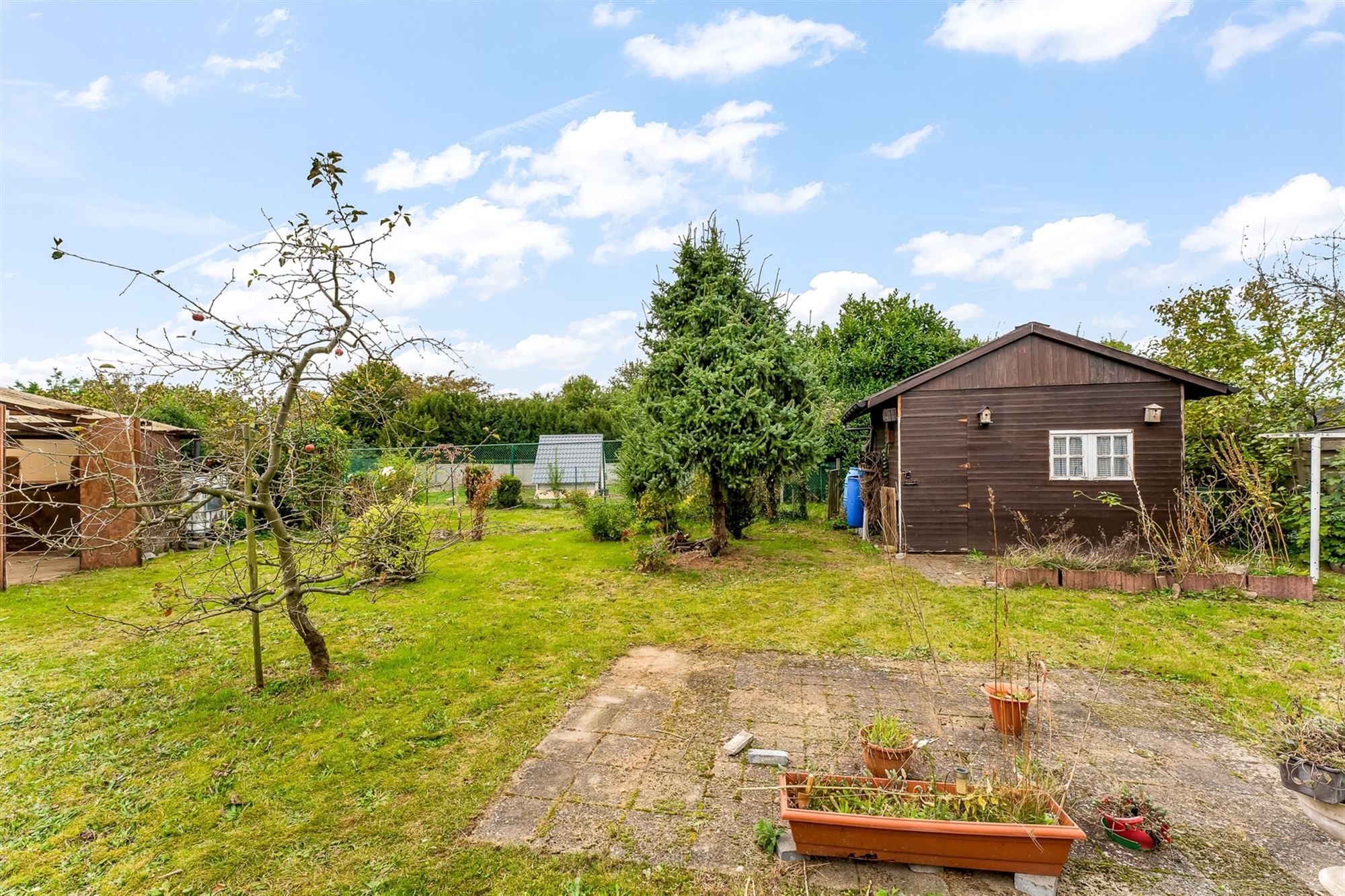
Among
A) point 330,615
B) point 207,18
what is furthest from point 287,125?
point 330,615

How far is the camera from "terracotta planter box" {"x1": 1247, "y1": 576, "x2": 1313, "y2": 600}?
6199 mm

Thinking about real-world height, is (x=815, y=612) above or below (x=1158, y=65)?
below

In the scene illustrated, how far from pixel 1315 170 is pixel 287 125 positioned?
14681 millimetres

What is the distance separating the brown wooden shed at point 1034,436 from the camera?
28.3 feet

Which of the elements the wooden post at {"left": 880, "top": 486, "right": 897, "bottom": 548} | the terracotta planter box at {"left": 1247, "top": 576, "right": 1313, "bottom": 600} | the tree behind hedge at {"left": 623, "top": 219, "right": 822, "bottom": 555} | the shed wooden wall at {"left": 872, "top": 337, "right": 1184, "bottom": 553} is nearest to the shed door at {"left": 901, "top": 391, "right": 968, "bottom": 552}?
the shed wooden wall at {"left": 872, "top": 337, "right": 1184, "bottom": 553}

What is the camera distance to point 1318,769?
7.55 ft

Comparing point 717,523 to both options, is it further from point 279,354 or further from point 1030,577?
point 279,354

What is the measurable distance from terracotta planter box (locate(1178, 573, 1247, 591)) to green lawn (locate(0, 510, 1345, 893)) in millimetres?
308

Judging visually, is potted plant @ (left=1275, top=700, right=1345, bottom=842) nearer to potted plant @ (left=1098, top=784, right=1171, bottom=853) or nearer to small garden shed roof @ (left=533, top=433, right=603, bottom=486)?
potted plant @ (left=1098, top=784, right=1171, bottom=853)

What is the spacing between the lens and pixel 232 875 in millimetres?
2297

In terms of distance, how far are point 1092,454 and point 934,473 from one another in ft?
7.87

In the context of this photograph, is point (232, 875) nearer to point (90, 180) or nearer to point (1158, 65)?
point (90, 180)

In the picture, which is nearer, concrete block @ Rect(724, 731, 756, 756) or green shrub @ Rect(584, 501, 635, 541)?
concrete block @ Rect(724, 731, 756, 756)

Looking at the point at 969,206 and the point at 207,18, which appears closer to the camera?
the point at 207,18
